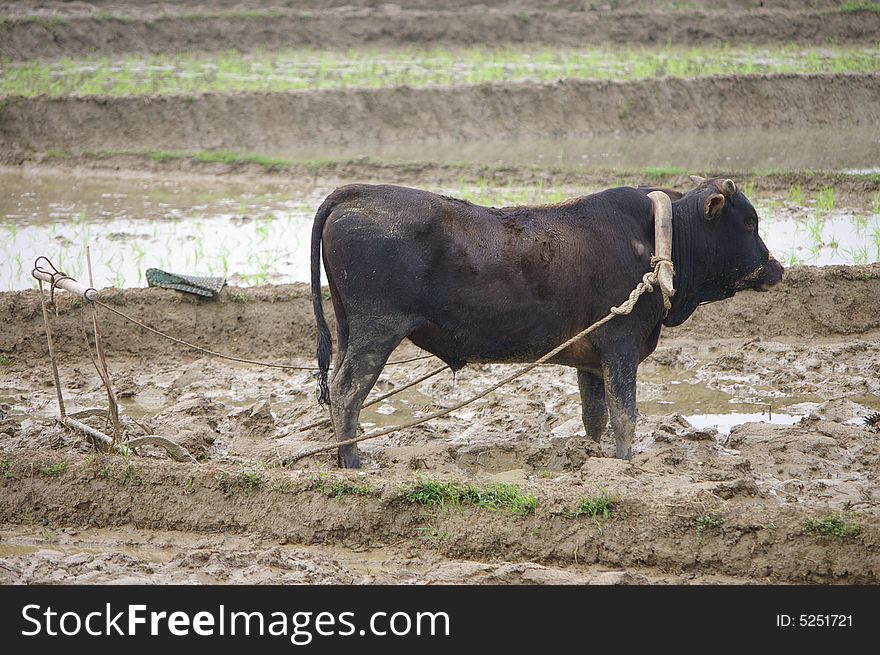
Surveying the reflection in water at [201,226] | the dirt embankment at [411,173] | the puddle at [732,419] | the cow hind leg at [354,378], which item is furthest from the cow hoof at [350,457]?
the dirt embankment at [411,173]

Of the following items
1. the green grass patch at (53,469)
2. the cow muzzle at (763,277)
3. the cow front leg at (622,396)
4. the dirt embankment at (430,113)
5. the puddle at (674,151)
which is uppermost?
the dirt embankment at (430,113)

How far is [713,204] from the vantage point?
20.2 ft

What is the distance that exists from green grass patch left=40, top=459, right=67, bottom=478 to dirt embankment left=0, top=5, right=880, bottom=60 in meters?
17.6

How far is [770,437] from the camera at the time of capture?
640 cm

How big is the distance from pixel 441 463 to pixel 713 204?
2.42 meters

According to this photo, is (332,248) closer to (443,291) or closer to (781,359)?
(443,291)

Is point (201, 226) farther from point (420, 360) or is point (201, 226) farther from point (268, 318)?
point (420, 360)

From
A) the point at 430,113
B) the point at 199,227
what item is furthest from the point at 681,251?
the point at 430,113

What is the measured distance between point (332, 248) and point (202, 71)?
14344mm

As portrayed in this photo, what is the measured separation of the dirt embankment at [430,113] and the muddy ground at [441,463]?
767cm

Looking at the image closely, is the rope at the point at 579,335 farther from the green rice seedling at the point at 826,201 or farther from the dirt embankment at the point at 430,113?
the dirt embankment at the point at 430,113

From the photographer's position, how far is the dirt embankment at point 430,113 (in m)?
15.4

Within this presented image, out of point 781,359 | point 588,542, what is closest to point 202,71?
point 781,359

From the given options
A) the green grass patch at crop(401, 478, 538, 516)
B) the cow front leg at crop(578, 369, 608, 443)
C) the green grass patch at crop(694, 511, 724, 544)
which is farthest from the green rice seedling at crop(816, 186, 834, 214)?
the green grass patch at crop(401, 478, 538, 516)
